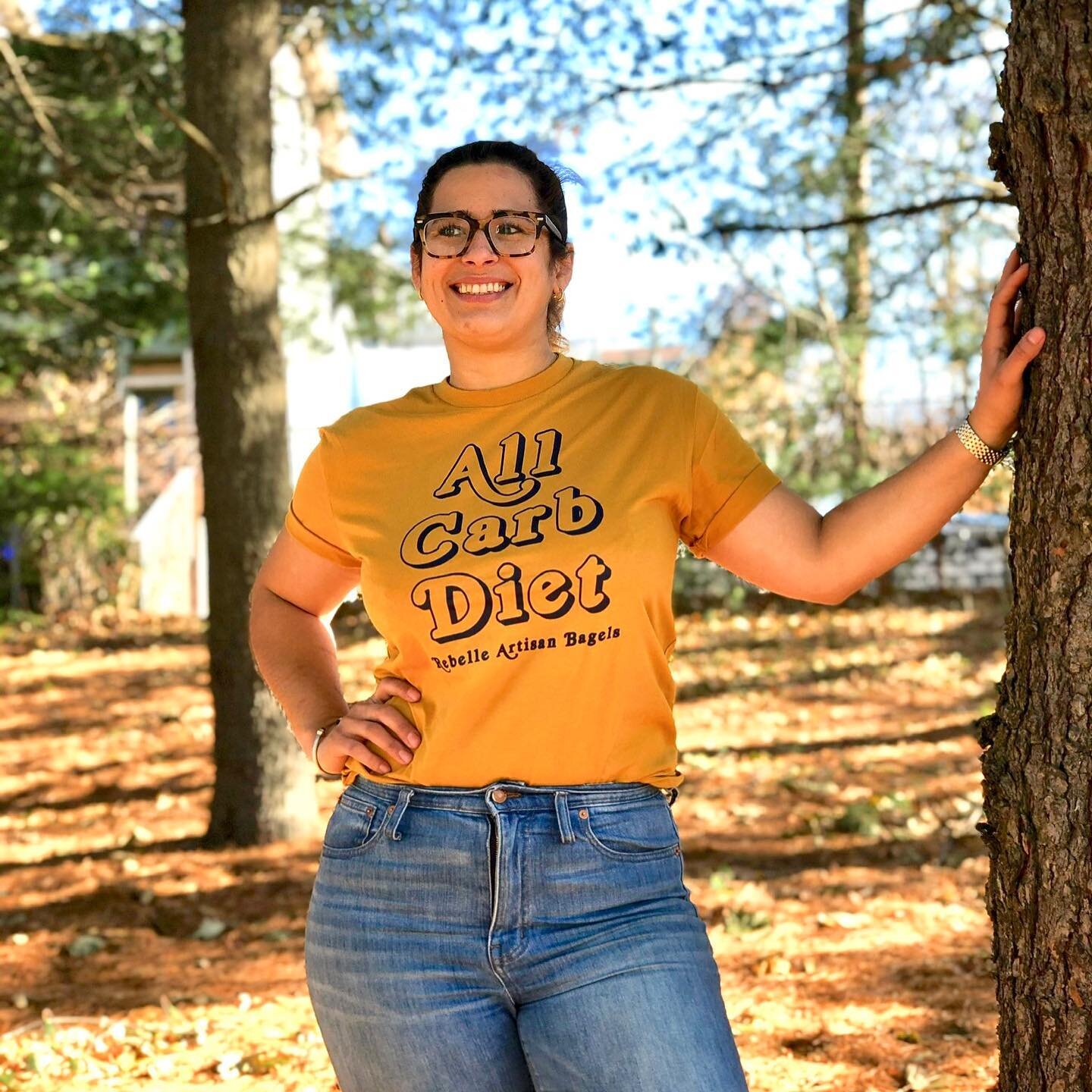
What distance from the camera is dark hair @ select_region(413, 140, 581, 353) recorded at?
248 centimetres

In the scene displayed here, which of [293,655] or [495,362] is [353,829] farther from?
[495,362]

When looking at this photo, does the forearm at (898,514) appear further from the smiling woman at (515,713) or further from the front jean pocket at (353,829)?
the front jean pocket at (353,829)

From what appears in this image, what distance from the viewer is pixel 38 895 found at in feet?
19.2

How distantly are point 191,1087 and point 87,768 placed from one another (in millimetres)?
4459

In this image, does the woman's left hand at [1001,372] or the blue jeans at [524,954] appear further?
the woman's left hand at [1001,372]

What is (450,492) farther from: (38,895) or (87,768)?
(87,768)

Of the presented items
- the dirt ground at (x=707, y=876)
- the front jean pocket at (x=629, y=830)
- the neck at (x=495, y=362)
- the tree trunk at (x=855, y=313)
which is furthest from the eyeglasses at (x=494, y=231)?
the tree trunk at (x=855, y=313)

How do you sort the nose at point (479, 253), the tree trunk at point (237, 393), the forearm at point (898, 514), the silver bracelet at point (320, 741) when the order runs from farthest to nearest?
the tree trunk at point (237, 393)
the silver bracelet at point (320, 741)
the nose at point (479, 253)
the forearm at point (898, 514)

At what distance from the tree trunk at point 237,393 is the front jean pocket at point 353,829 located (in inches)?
162

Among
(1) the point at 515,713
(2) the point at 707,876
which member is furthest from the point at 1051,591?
(2) the point at 707,876

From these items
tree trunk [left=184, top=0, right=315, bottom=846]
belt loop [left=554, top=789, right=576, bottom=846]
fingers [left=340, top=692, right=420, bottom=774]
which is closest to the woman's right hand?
fingers [left=340, top=692, right=420, bottom=774]

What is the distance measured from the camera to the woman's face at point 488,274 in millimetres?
2414

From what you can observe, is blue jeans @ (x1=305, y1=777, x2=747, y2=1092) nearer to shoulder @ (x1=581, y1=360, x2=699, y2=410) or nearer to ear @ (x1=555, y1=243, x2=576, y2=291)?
shoulder @ (x1=581, y1=360, x2=699, y2=410)

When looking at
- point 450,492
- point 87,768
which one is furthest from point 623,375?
point 87,768
